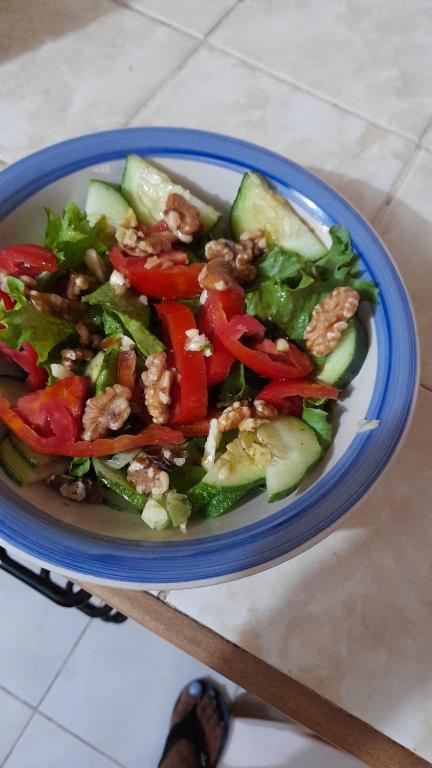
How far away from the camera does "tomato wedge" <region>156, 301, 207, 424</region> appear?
803 millimetres

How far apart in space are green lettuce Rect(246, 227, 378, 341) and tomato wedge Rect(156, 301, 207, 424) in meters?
0.10

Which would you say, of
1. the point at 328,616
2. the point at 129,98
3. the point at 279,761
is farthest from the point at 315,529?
the point at 279,761

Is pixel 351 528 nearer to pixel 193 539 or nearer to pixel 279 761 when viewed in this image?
pixel 193 539

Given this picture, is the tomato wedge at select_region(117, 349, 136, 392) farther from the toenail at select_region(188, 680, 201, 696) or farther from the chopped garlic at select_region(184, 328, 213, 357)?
the toenail at select_region(188, 680, 201, 696)

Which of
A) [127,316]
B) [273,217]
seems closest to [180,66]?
[273,217]

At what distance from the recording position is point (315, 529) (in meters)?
0.68

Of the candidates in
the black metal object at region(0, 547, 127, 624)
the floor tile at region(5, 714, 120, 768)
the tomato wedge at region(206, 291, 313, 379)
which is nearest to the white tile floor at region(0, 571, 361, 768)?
the floor tile at region(5, 714, 120, 768)

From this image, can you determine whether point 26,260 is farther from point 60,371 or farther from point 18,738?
point 18,738

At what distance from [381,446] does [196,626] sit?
0.35m

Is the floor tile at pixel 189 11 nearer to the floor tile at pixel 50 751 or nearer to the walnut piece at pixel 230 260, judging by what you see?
the walnut piece at pixel 230 260

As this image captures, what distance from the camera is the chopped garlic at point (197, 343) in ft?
2.64

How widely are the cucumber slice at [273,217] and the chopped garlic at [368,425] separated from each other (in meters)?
0.25

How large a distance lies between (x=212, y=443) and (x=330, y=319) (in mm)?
215

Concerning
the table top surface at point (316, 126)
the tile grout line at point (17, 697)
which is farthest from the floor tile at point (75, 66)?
the tile grout line at point (17, 697)
